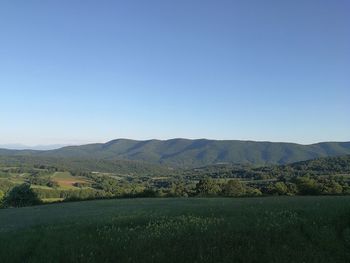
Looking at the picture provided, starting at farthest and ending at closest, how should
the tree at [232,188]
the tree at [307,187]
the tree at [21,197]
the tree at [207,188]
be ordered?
the tree at [207,188]
the tree at [232,188]
the tree at [21,197]
the tree at [307,187]

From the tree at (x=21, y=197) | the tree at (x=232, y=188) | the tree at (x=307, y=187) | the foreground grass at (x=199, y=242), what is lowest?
the tree at (x=21, y=197)

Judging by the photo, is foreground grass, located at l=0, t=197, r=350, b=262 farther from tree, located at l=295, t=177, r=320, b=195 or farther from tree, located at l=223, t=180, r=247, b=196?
tree, located at l=223, t=180, r=247, b=196

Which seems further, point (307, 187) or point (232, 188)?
point (232, 188)

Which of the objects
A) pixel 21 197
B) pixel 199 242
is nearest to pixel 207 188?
pixel 21 197

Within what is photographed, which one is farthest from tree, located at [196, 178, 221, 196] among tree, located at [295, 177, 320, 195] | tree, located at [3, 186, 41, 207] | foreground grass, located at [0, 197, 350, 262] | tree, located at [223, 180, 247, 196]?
foreground grass, located at [0, 197, 350, 262]

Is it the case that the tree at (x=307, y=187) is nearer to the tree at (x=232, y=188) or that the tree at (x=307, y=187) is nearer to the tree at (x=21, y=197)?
the tree at (x=232, y=188)

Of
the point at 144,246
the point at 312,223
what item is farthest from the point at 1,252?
the point at 312,223

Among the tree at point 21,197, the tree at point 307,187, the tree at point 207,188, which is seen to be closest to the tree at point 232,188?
the tree at point 207,188

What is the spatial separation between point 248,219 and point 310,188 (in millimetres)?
61595

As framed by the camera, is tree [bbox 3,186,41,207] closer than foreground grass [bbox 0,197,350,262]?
No

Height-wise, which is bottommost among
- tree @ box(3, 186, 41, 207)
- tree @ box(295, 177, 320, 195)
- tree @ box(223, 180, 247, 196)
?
tree @ box(3, 186, 41, 207)

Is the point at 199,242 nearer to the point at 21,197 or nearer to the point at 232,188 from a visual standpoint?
the point at 232,188

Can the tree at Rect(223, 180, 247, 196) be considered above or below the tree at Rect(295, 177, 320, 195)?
below

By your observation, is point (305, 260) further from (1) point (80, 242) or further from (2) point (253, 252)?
(1) point (80, 242)
